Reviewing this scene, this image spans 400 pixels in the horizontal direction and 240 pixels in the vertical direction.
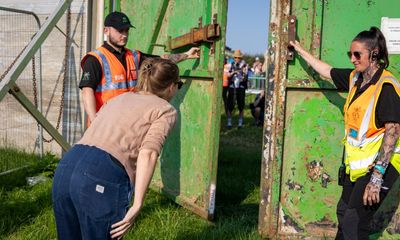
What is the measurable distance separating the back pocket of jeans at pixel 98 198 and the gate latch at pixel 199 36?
221cm

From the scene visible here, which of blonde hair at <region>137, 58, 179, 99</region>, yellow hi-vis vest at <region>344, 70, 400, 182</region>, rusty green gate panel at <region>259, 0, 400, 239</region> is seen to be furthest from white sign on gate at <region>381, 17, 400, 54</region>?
blonde hair at <region>137, 58, 179, 99</region>

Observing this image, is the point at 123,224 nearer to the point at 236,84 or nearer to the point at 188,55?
the point at 188,55

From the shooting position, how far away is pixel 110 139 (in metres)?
2.31

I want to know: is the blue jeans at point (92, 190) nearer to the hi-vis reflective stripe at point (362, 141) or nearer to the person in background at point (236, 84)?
the hi-vis reflective stripe at point (362, 141)

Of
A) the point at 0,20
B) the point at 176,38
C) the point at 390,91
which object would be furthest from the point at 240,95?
the point at 390,91

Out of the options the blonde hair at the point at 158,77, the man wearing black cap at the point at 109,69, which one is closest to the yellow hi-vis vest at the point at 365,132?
the blonde hair at the point at 158,77

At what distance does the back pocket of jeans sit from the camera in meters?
2.21

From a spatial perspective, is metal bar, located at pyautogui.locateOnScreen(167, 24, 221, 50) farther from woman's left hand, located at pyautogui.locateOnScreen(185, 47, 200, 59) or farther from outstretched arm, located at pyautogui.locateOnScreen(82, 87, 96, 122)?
outstretched arm, located at pyautogui.locateOnScreen(82, 87, 96, 122)

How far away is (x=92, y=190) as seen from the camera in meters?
2.21

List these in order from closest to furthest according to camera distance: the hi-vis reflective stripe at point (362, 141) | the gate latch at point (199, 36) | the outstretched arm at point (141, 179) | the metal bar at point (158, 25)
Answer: the outstretched arm at point (141, 179) < the hi-vis reflective stripe at point (362, 141) < the gate latch at point (199, 36) < the metal bar at point (158, 25)

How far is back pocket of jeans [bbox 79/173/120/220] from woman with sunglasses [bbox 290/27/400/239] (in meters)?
1.65

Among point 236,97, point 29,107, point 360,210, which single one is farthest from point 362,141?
point 236,97

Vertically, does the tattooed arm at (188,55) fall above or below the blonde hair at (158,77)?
above

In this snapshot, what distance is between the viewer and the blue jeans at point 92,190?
2.22 meters
